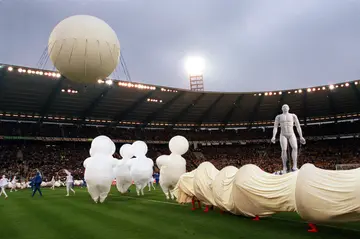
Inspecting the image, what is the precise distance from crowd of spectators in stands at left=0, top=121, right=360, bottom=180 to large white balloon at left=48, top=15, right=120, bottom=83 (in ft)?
96.5

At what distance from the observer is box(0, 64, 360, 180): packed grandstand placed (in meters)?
34.3

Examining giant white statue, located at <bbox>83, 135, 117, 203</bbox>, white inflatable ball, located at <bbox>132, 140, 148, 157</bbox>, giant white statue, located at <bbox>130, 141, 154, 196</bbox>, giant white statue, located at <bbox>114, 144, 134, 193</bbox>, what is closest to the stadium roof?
giant white statue, located at <bbox>114, 144, 134, 193</bbox>

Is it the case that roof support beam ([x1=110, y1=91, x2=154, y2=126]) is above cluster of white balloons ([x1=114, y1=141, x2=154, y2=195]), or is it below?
above

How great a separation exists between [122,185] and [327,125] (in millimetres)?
38851

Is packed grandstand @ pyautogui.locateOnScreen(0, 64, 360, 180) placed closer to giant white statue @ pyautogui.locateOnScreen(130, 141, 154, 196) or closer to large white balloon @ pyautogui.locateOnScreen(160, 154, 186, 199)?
giant white statue @ pyautogui.locateOnScreen(130, 141, 154, 196)

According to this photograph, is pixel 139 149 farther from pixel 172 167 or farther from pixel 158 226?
pixel 158 226

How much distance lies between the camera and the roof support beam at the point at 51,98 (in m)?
31.3

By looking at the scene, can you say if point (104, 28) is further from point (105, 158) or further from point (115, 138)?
point (115, 138)

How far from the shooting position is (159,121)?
1866 inches

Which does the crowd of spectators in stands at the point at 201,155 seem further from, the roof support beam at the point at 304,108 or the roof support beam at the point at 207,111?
the roof support beam at the point at 207,111

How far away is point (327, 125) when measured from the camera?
48.3 metres

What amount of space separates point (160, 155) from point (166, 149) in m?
5.05

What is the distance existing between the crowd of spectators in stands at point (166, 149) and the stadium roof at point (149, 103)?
1.49 meters

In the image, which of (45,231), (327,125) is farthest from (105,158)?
(327,125)
